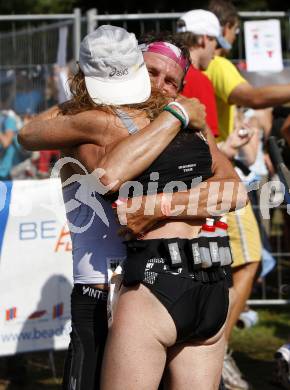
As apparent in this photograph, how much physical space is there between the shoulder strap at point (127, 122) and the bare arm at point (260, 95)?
2532 millimetres

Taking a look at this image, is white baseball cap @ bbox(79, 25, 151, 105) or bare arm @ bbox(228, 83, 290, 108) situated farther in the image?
bare arm @ bbox(228, 83, 290, 108)

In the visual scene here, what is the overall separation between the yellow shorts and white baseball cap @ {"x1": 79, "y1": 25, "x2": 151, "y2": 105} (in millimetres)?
2598

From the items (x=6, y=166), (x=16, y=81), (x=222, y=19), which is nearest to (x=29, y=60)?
(x=16, y=81)

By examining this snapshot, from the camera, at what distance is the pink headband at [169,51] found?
3.64 metres

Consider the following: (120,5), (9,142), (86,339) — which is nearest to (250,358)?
(86,339)

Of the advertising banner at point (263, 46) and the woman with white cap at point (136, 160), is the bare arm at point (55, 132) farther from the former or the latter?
the advertising banner at point (263, 46)

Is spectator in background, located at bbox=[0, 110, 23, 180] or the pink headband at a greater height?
the pink headband

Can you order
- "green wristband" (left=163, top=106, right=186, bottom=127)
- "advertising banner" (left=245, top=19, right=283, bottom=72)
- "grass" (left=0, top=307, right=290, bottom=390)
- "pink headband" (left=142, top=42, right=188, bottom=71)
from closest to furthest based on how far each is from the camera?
"green wristband" (left=163, top=106, right=186, bottom=127), "pink headband" (left=142, top=42, right=188, bottom=71), "grass" (left=0, top=307, right=290, bottom=390), "advertising banner" (left=245, top=19, right=283, bottom=72)

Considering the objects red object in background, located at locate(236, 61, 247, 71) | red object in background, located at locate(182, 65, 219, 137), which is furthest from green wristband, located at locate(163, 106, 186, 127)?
red object in background, located at locate(236, 61, 247, 71)

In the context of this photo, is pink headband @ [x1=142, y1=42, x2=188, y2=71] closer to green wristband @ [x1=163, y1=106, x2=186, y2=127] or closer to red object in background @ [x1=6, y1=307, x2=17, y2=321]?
green wristband @ [x1=163, y1=106, x2=186, y2=127]

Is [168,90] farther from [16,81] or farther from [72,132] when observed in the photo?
[16,81]

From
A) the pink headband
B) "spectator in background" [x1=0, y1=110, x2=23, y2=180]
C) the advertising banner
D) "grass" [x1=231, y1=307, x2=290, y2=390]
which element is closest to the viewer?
the pink headband

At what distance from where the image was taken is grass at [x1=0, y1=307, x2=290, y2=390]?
19.1ft

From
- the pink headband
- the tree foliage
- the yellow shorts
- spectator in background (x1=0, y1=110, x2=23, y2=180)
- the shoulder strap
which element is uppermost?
the tree foliage
